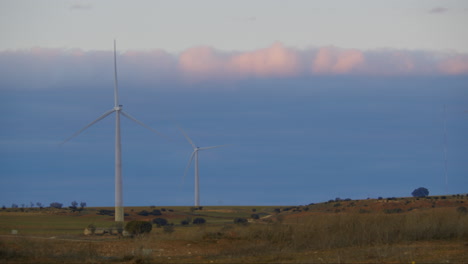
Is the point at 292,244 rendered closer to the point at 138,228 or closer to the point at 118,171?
the point at 138,228

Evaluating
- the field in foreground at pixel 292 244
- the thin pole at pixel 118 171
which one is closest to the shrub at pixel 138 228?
the field in foreground at pixel 292 244

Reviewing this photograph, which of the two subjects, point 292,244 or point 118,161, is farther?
point 118,161

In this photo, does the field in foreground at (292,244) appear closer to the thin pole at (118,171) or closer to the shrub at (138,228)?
the shrub at (138,228)

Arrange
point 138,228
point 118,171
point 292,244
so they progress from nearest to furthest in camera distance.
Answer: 1. point 292,244
2. point 138,228
3. point 118,171

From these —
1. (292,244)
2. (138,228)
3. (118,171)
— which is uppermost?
(118,171)

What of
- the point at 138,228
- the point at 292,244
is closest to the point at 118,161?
the point at 138,228

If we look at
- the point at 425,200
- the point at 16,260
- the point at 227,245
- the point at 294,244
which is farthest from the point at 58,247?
the point at 425,200

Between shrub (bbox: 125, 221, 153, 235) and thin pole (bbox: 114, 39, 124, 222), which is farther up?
thin pole (bbox: 114, 39, 124, 222)

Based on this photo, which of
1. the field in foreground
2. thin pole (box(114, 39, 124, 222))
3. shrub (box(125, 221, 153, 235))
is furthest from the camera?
thin pole (box(114, 39, 124, 222))

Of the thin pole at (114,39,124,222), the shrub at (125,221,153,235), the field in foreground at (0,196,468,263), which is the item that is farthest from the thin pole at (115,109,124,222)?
the field in foreground at (0,196,468,263)

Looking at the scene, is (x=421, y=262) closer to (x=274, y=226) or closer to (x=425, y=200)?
(x=274, y=226)

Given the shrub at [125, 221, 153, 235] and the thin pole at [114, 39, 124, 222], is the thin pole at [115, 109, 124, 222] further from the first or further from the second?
the shrub at [125, 221, 153, 235]

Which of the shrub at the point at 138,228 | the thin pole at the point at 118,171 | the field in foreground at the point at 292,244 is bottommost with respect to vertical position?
the field in foreground at the point at 292,244

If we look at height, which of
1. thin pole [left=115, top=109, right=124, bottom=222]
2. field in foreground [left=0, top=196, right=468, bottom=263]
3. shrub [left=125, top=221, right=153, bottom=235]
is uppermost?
thin pole [left=115, top=109, right=124, bottom=222]
